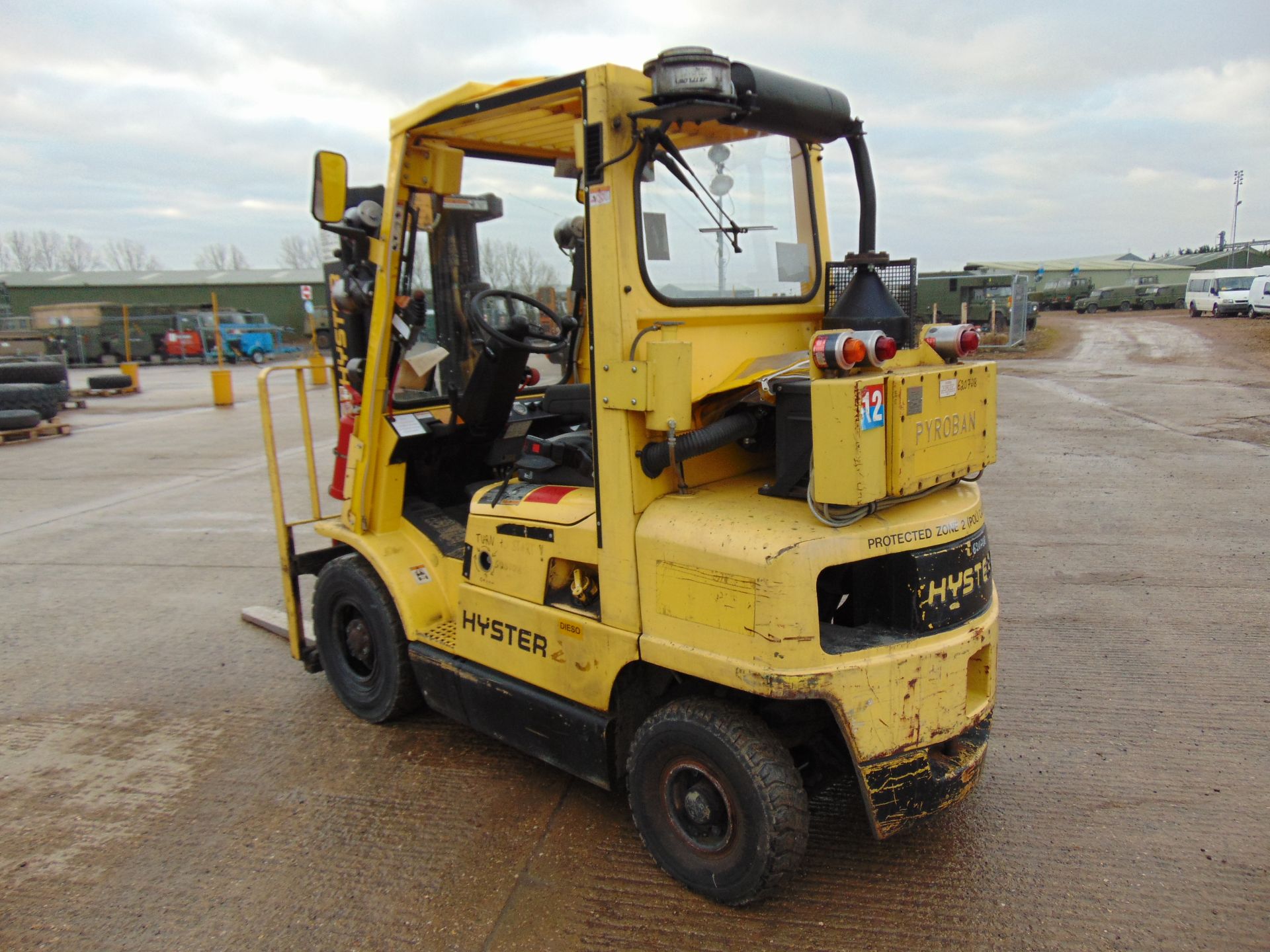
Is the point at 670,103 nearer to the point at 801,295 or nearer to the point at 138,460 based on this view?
the point at 801,295

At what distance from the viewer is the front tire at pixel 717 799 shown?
268 cm

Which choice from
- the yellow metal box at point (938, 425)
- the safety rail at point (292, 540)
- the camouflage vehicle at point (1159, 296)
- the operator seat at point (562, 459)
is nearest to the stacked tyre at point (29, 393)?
the safety rail at point (292, 540)

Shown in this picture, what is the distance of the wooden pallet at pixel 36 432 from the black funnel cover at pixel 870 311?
14891 mm

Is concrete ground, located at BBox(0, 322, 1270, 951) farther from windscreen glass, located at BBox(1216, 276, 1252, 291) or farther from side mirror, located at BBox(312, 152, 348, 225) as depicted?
windscreen glass, located at BBox(1216, 276, 1252, 291)

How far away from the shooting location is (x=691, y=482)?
307 centimetres

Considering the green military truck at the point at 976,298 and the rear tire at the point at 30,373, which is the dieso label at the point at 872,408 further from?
the green military truck at the point at 976,298

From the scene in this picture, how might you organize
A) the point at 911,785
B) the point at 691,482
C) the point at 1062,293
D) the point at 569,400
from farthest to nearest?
the point at 1062,293, the point at 569,400, the point at 691,482, the point at 911,785

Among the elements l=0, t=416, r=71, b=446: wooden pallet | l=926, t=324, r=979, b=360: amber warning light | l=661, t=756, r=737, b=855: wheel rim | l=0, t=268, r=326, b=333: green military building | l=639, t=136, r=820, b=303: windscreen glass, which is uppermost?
l=0, t=268, r=326, b=333: green military building

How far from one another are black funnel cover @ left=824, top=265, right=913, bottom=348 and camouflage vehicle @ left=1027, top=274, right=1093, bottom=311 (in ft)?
166

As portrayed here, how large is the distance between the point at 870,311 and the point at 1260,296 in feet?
128

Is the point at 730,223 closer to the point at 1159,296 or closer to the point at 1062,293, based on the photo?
the point at 1159,296

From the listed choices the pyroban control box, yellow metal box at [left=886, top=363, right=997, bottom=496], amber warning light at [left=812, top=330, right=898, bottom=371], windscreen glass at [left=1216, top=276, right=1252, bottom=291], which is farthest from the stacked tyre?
windscreen glass at [left=1216, top=276, right=1252, bottom=291]

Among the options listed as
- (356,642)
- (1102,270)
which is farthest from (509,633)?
(1102,270)

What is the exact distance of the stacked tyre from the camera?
553 inches
